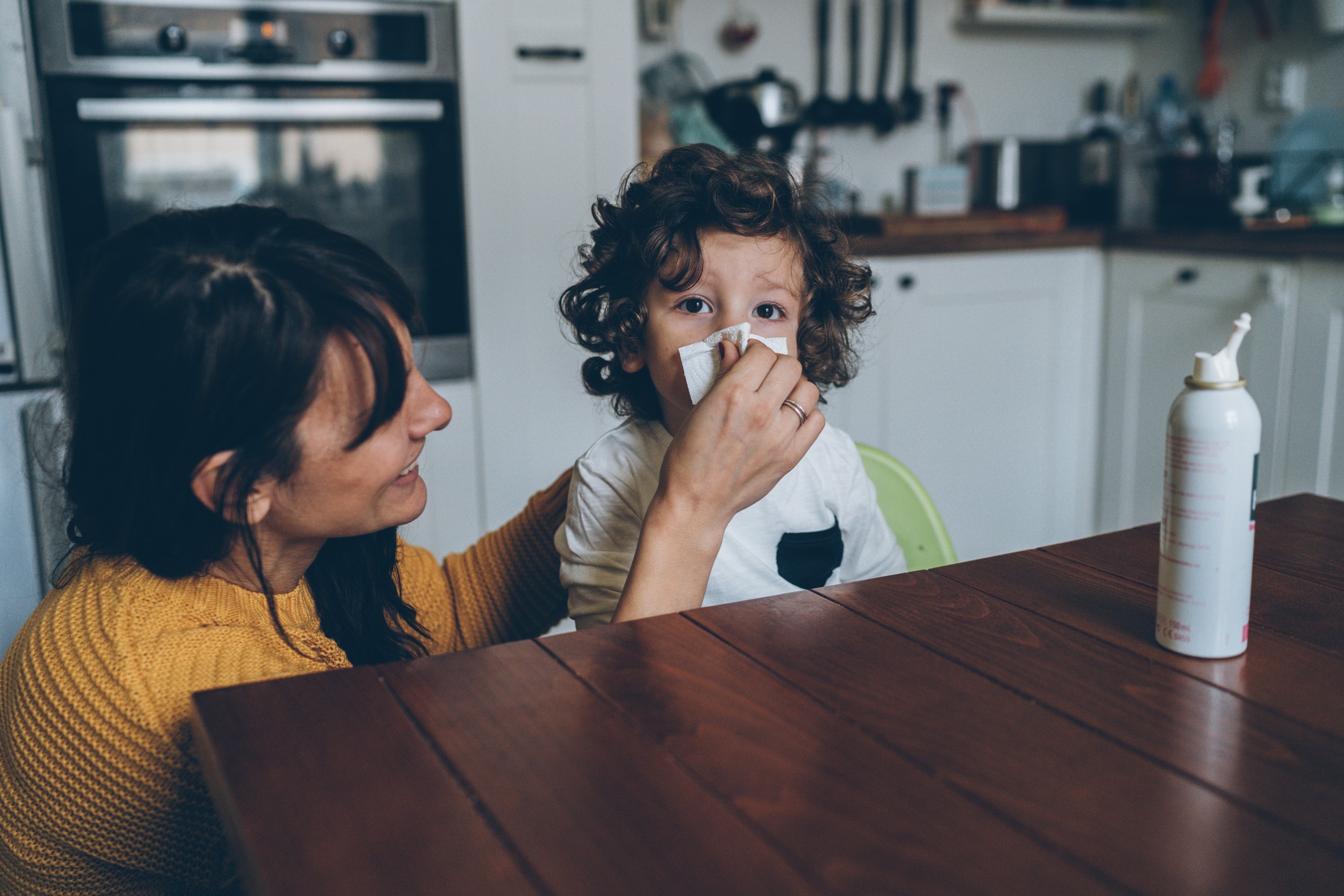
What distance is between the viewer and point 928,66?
3.36 meters

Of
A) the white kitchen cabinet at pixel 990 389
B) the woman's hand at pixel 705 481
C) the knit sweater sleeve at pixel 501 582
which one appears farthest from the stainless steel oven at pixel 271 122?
the woman's hand at pixel 705 481

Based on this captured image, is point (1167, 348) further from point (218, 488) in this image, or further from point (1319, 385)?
point (218, 488)

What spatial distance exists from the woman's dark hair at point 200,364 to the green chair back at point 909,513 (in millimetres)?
747

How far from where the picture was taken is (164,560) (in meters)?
0.87

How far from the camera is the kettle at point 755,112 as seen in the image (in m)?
2.76

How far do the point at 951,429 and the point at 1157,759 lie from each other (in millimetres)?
2380

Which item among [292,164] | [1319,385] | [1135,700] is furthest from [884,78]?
[1135,700]

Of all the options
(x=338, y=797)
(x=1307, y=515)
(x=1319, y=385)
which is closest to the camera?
(x=338, y=797)

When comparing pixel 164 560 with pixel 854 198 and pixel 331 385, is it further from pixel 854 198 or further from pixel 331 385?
pixel 854 198

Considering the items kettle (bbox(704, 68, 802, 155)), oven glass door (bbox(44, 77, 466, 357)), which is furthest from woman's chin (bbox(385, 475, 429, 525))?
kettle (bbox(704, 68, 802, 155))

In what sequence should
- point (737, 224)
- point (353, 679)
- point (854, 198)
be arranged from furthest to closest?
point (854, 198) → point (737, 224) → point (353, 679)

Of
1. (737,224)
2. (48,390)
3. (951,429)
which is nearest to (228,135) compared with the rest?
(48,390)

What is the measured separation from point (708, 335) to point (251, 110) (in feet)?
4.34

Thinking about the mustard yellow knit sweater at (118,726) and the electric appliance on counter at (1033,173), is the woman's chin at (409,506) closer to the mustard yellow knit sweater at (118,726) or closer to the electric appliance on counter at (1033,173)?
the mustard yellow knit sweater at (118,726)
